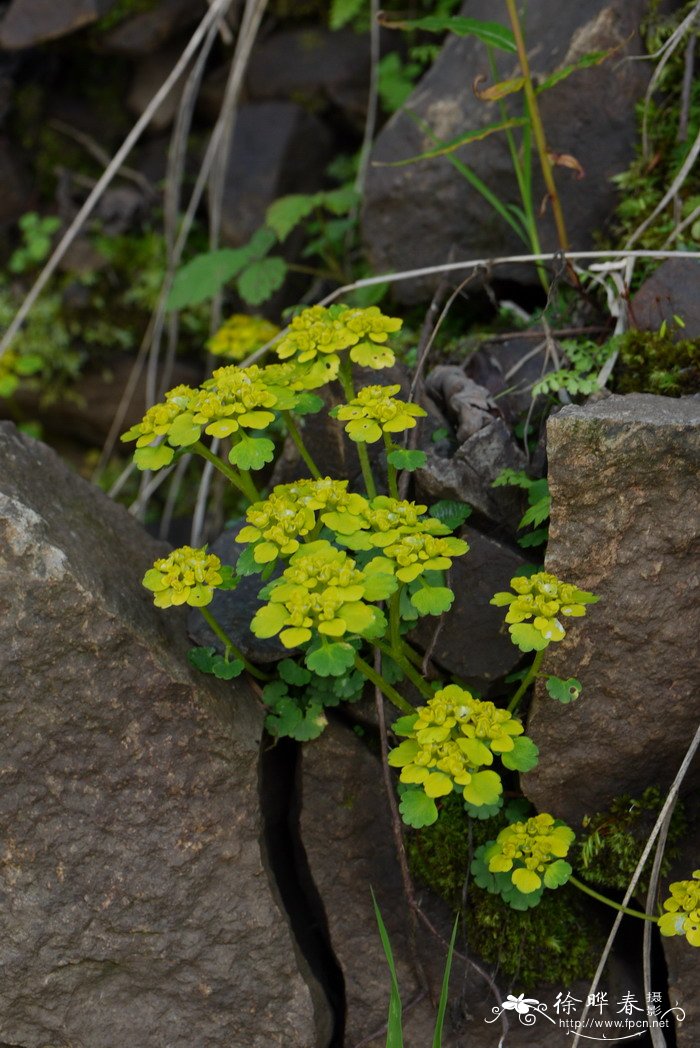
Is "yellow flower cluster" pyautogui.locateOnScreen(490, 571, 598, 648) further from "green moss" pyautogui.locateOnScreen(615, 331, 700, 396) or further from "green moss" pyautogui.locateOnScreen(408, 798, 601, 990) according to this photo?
"green moss" pyautogui.locateOnScreen(615, 331, 700, 396)

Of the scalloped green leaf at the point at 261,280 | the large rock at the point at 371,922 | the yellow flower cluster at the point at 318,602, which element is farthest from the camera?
the scalloped green leaf at the point at 261,280

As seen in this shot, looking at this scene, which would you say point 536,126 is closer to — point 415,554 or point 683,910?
point 415,554

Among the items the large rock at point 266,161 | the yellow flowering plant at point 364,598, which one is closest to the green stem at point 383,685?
the yellow flowering plant at point 364,598

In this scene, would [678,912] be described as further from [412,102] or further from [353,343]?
[412,102]

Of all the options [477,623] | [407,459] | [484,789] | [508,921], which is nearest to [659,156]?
[407,459]

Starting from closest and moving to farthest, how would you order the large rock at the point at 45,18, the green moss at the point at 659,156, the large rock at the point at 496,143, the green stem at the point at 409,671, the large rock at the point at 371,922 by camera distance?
the green stem at the point at 409,671, the large rock at the point at 371,922, the green moss at the point at 659,156, the large rock at the point at 496,143, the large rock at the point at 45,18

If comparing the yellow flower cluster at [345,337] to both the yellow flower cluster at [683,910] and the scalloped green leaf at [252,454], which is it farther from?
the yellow flower cluster at [683,910]

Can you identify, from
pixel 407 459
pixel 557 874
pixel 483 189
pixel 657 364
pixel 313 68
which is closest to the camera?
pixel 557 874
